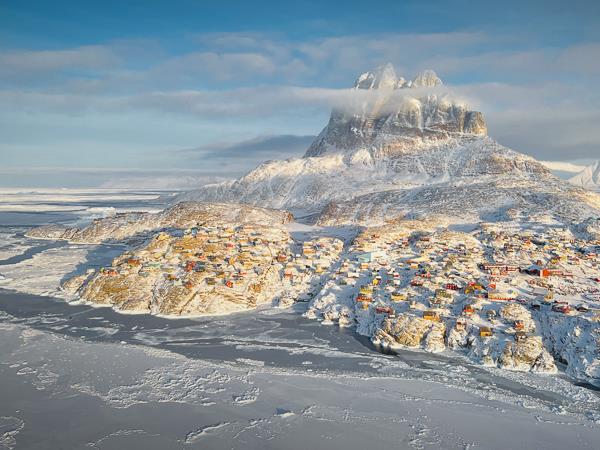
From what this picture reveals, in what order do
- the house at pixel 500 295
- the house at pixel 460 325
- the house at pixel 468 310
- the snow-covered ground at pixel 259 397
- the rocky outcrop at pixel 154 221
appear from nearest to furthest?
the snow-covered ground at pixel 259 397, the house at pixel 460 325, the house at pixel 468 310, the house at pixel 500 295, the rocky outcrop at pixel 154 221

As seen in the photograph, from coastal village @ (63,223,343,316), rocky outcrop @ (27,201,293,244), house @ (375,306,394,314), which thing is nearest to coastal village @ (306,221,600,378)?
house @ (375,306,394,314)

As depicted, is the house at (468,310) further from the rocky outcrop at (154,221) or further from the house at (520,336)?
the rocky outcrop at (154,221)

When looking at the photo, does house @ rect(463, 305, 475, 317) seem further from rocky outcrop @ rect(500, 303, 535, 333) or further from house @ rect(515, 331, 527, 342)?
house @ rect(515, 331, 527, 342)

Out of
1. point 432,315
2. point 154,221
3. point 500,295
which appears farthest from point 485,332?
point 154,221

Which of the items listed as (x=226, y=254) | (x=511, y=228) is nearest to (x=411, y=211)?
(x=511, y=228)

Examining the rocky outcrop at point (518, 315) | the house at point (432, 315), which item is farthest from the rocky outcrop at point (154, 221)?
the rocky outcrop at point (518, 315)

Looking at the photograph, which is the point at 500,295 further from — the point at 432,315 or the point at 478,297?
the point at 432,315

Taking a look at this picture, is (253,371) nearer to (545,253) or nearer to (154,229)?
(545,253)

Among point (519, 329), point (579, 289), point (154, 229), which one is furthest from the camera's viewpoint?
point (154, 229)
